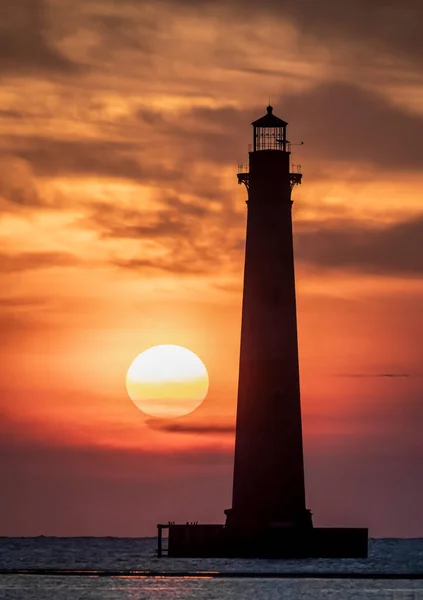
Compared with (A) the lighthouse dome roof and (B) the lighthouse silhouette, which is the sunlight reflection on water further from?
(A) the lighthouse dome roof

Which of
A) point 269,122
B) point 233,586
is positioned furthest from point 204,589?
point 269,122

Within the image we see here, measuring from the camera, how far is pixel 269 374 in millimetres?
65438

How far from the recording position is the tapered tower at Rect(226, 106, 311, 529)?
65.5 m

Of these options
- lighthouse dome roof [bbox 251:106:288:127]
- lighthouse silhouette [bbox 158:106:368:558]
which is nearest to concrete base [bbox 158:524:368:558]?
lighthouse silhouette [bbox 158:106:368:558]

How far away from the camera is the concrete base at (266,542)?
219 ft

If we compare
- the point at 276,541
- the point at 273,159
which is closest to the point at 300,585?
the point at 276,541

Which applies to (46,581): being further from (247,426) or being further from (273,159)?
(273,159)

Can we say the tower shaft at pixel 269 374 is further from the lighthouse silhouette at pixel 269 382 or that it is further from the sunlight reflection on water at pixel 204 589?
the sunlight reflection on water at pixel 204 589

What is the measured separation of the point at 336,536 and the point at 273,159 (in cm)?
1616

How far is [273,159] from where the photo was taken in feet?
220

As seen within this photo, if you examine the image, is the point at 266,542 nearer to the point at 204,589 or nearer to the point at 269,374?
the point at 204,589

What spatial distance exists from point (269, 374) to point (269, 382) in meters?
0.31

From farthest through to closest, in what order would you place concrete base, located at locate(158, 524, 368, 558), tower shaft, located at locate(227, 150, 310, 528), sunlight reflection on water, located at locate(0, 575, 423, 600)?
concrete base, located at locate(158, 524, 368, 558) < tower shaft, located at locate(227, 150, 310, 528) < sunlight reflection on water, located at locate(0, 575, 423, 600)

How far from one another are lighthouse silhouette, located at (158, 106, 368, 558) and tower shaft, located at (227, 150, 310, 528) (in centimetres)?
4
